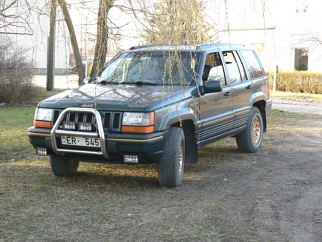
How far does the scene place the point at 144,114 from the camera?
645cm

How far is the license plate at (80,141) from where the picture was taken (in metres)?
6.52

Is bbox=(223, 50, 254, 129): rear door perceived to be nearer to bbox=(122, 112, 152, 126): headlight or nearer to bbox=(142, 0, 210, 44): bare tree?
bbox=(122, 112, 152, 126): headlight

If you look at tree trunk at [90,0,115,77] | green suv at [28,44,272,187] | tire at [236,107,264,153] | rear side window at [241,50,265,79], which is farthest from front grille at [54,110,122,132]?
rear side window at [241,50,265,79]

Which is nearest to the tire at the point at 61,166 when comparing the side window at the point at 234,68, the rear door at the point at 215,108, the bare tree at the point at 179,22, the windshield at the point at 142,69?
the windshield at the point at 142,69

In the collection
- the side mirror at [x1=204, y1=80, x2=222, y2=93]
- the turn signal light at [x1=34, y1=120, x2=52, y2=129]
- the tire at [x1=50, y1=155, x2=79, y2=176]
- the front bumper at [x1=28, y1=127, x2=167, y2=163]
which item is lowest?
the tire at [x1=50, y1=155, x2=79, y2=176]

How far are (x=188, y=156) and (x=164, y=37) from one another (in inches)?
113

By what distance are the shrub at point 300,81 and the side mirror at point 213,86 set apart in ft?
65.6

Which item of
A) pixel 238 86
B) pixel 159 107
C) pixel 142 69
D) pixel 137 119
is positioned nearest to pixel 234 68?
pixel 238 86

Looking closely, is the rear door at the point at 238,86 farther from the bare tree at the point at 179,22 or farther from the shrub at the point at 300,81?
the shrub at the point at 300,81

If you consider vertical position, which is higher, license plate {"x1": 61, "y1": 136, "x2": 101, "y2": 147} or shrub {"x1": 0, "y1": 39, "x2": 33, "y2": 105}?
shrub {"x1": 0, "y1": 39, "x2": 33, "y2": 105}

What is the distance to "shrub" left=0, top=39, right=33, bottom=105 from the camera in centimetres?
1703

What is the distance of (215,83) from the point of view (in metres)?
7.38

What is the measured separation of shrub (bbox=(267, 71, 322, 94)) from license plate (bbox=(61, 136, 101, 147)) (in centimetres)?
2141

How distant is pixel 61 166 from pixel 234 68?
3.30m
